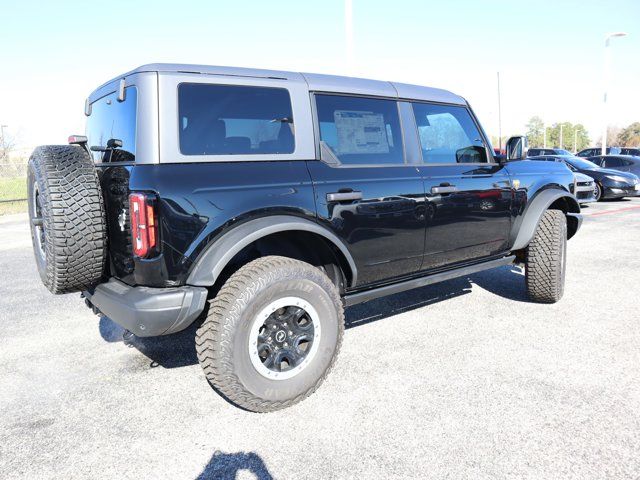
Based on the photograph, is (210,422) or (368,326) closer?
(210,422)

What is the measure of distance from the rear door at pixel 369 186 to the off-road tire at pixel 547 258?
1482 millimetres

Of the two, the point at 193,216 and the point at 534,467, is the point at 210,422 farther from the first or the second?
the point at 534,467

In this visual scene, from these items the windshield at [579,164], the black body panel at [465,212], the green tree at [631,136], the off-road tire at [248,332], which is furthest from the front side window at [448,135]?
the green tree at [631,136]

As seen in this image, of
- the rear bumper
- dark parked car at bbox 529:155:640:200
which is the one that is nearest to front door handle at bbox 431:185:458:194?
the rear bumper

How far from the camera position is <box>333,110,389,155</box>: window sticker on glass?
323 cm

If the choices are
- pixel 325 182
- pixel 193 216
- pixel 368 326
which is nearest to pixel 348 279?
pixel 325 182

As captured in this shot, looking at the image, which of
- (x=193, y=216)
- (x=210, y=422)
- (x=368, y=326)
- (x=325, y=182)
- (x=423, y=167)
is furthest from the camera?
(x=368, y=326)

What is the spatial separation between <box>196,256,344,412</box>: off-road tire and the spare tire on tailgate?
2.38 feet

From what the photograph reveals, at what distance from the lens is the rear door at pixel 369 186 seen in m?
3.02

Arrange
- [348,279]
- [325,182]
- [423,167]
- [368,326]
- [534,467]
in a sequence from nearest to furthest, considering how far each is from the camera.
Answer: [534,467] < [325,182] < [348,279] < [423,167] < [368,326]

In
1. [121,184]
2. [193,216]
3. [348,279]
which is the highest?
[121,184]

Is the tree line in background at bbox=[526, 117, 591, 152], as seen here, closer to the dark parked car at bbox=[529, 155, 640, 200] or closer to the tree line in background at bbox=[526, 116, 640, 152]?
the tree line in background at bbox=[526, 116, 640, 152]

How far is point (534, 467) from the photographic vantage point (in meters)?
2.18

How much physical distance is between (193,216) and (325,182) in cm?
89
